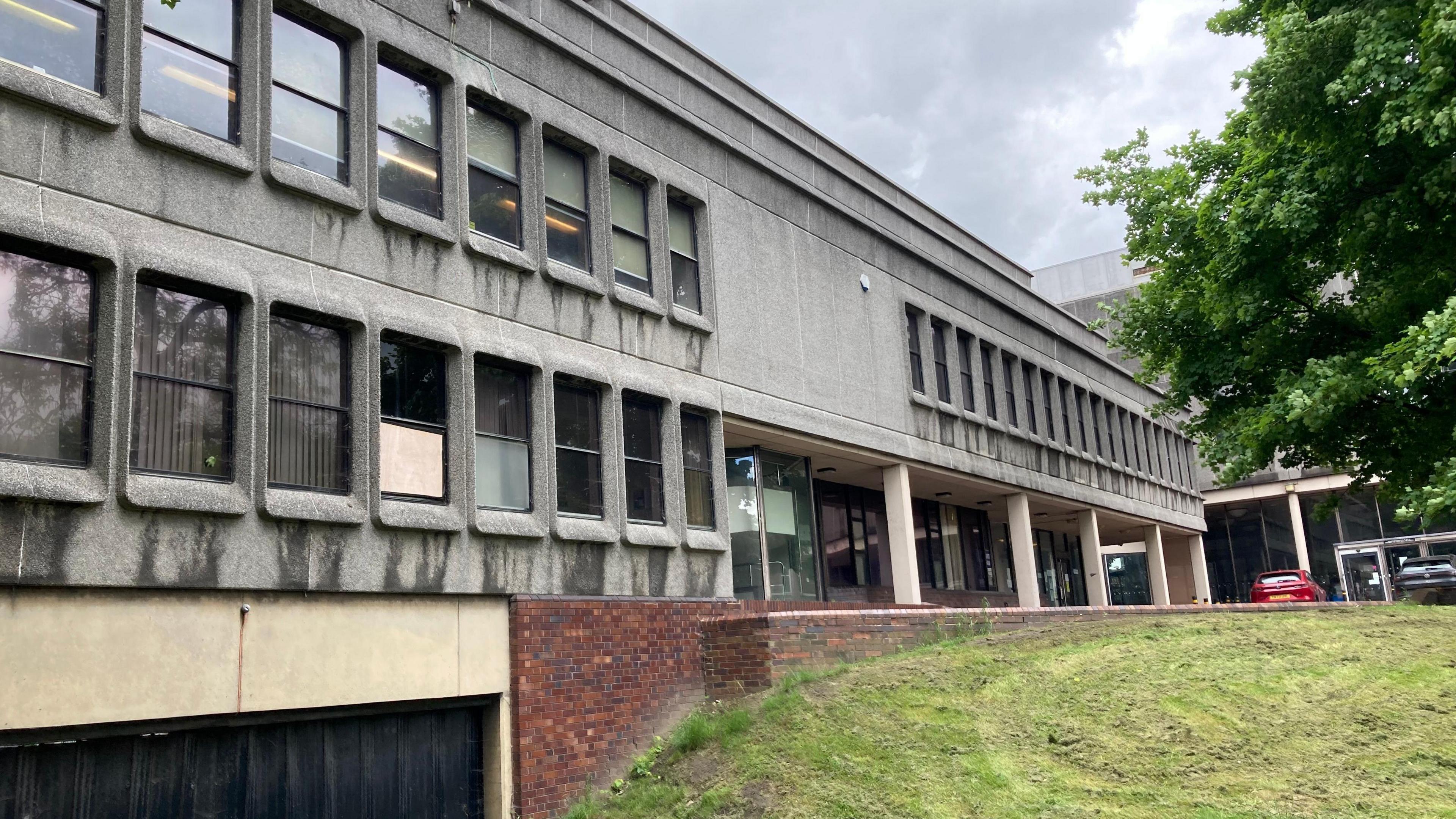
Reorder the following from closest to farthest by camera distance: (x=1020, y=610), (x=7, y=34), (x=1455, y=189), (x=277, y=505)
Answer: (x=7, y=34) → (x=277, y=505) → (x=1455, y=189) → (x=1020, y=610)

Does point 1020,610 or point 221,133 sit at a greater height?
point 221,133

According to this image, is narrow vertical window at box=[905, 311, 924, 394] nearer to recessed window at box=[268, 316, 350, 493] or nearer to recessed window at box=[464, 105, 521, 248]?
recessed window at box=[464, 105, 521, 248]

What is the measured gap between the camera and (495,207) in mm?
15906

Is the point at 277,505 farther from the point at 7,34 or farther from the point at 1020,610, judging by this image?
the point at 1020,610

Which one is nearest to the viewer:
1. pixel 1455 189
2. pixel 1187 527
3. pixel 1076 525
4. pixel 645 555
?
pixel 1455 189

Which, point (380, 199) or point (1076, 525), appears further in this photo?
point (1076, 525)

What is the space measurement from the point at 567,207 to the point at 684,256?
2867mm

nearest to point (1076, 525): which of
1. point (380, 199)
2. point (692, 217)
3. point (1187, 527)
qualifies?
point (1187, 527)

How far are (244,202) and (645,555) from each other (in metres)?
7.19

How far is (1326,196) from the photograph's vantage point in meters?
17.0

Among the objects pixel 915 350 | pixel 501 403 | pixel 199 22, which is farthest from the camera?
pixel 915 350

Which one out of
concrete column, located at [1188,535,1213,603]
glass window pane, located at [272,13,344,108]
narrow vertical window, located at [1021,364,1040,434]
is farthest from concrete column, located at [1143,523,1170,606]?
glass window pane, located at [272,13,344,108]

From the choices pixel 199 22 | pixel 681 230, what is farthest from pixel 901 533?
pixel 199 22

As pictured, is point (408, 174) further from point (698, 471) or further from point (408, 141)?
point (698, 471)
